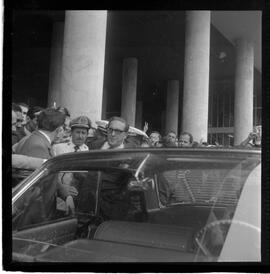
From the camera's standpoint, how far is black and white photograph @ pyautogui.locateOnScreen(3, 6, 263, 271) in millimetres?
1913

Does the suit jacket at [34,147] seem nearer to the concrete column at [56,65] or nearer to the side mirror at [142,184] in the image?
the concrete column at [56,65]

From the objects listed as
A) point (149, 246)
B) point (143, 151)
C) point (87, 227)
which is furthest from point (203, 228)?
point (87, 227)

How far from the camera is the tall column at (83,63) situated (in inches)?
107

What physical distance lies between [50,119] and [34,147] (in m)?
0.22

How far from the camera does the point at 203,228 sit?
74.3 inches

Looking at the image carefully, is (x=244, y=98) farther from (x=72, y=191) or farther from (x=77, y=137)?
(x=72, y=191)

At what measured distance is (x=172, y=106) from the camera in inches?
144

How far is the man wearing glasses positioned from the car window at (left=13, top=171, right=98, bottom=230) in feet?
0.75

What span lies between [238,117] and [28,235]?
5.72 ft

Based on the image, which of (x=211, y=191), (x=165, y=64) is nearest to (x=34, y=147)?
(x=211, y=191)

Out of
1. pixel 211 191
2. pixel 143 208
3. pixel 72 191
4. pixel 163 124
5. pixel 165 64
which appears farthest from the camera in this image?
pixel 165 64

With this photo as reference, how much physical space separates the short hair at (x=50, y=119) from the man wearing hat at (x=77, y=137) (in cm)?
8

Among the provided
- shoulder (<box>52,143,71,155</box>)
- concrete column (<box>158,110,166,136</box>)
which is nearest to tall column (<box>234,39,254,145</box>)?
concrete column (<box>158,110,166,136</box>)
